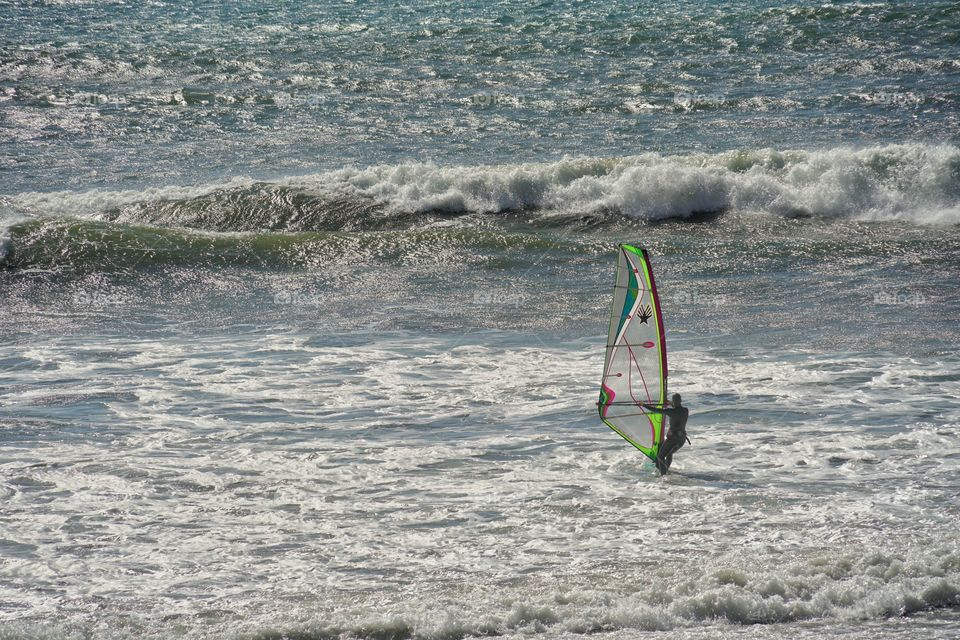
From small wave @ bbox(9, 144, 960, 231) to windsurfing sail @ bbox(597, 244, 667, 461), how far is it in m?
9.15

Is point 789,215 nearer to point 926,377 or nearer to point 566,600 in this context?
point 926,377

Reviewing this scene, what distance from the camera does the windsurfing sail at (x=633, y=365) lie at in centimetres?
866

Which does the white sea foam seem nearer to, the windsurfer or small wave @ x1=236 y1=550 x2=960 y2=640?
small wave @ x1=236 y1=550 x2=960 y2=640

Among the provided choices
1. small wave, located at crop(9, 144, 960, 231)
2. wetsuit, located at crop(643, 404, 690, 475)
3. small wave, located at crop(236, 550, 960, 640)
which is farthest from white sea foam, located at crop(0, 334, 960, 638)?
small wave, located at crop(9, 144, 960, 231)

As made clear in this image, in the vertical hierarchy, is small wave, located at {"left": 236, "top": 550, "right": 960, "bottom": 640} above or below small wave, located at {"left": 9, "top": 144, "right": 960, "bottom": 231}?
below

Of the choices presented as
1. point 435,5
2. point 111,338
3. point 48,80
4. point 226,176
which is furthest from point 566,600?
point 435,5

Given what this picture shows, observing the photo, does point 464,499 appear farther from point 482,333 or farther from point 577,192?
point 577,192

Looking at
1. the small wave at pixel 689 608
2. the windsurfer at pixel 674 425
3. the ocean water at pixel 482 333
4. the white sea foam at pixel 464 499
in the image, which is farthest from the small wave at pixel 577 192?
the small wave at pixel 689 608

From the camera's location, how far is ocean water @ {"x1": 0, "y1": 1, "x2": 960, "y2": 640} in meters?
7.32

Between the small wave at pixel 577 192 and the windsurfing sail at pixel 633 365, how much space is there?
30.0 ft

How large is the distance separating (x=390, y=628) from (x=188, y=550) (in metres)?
1.88

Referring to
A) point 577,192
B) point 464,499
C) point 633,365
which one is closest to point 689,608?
point 464,499

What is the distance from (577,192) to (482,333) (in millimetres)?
6401

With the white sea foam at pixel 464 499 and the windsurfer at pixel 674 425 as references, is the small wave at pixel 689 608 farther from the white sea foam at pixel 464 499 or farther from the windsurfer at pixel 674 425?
the windsurfer at pixel 674 425
